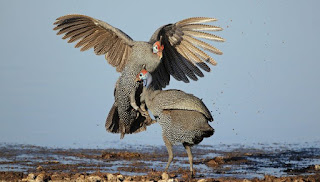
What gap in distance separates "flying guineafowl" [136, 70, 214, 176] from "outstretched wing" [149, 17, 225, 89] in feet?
6.20

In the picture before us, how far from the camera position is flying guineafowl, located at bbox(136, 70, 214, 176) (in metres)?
9.13

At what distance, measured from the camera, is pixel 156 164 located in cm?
1127

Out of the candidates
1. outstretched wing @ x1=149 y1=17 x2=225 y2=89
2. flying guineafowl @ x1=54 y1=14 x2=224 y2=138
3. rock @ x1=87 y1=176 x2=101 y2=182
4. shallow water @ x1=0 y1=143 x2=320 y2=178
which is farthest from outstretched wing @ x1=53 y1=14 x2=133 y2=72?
rock @ x1=87 y1=176 x2=101 y2=182

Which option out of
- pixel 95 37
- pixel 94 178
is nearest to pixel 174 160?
pixel 95 37

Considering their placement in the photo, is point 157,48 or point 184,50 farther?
point 184,50

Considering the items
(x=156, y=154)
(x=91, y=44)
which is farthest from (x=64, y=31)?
(x=156, y=154)

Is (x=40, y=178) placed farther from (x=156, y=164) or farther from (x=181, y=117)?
(x=156, y=164)

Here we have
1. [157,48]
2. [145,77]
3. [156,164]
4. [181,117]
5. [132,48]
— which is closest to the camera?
[181,117]

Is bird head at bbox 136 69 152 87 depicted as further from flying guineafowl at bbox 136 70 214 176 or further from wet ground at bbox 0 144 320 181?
wet ground at bbox 0 144 320 181

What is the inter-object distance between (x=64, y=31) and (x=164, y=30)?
7.33 feet

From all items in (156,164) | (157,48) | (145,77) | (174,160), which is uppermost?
(157,48)

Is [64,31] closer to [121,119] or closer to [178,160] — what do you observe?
[121,119]

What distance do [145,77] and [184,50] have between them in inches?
83.9

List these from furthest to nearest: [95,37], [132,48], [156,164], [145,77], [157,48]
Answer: [95,37], [156,164], [132,48], [157,48], [145,77]
